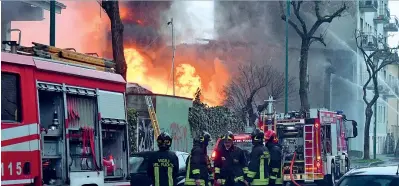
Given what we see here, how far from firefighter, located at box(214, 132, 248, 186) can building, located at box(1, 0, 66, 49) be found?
976 centimetres

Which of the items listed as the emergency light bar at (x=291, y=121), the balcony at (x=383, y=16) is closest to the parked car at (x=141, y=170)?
the emergency light bar at (x=291, y=121)

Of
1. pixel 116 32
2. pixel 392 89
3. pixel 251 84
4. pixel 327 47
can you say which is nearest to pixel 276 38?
pixel 327 47

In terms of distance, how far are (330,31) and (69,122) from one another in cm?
4221

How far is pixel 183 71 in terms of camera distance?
1550 inches

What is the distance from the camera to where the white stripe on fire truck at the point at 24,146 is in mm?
7824

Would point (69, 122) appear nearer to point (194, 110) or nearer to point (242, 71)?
point (194, 110)

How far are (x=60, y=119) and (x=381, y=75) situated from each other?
164 ft

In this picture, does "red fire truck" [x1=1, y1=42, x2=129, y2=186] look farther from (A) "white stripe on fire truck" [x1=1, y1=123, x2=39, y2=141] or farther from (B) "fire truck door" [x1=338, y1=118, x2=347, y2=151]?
(B) "fire truck door" [x1=338, y1=118, x2=347, y2=151]

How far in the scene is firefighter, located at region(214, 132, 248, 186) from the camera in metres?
12.2

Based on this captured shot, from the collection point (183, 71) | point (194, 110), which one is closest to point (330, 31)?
point (183, 71)

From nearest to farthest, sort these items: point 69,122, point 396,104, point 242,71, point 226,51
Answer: point 69,122 < point 242,71 < point 226,51 < point 396,104

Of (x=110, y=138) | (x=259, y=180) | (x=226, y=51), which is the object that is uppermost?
(x=226, y=51)

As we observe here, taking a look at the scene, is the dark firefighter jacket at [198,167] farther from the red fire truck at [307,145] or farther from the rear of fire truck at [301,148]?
the rear of fire truck at [301,148]

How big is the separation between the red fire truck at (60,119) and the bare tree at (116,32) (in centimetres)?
557
